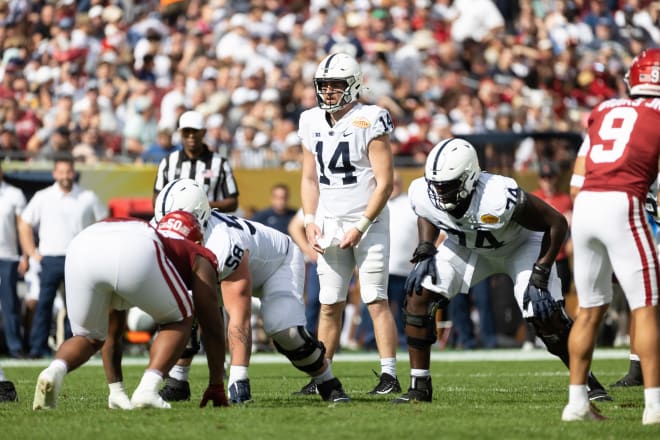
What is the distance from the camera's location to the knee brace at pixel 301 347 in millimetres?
7145

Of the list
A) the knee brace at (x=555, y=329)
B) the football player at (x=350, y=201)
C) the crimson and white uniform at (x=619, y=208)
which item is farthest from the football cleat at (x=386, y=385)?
the crimson and white uniform at (x=619, y=208)

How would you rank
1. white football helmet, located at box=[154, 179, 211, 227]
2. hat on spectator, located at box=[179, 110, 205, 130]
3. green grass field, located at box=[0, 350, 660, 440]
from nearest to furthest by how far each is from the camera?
green grass field, located at box=[0, 350, 660, 440]
white football helmet, located at box=[154, 179, 211, 227]
hat on spectator, located at box=[179, 110, 205, 130]

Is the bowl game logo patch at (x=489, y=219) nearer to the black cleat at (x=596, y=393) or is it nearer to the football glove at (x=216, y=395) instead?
the black cleat at (x=596, y=393)

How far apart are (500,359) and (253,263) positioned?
5.57 meters

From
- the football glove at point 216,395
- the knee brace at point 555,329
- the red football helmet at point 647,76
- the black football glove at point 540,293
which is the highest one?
the red football helmet at point 647,76

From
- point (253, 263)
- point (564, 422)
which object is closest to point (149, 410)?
point (253, 263)

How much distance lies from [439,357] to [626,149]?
704cm

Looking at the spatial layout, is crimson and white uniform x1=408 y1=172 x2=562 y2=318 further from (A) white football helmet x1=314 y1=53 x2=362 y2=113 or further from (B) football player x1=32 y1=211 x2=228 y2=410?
(B) football player x1=32 y1=211 x2=228 y2=410

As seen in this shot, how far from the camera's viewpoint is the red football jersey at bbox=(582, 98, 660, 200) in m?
6.00

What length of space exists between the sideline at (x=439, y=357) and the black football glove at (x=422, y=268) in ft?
16.4

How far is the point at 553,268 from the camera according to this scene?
24.8ft

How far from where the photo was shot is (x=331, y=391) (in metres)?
7.34

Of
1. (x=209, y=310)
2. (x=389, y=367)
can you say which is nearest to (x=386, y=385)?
(x=389, y=367)

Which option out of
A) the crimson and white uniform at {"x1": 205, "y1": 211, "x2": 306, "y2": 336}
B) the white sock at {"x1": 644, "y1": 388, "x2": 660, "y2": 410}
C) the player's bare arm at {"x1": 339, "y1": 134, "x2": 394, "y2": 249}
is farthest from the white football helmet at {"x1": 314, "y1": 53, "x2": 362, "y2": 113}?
the white sock at {"x1": 644, "y1": 388, "x2": 660, "y2": 410}
